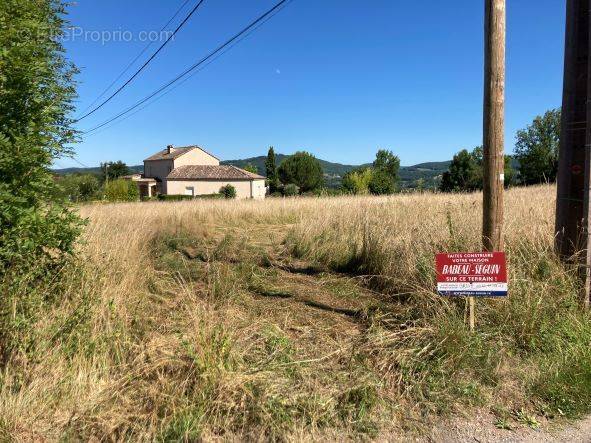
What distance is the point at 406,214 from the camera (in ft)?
24.8

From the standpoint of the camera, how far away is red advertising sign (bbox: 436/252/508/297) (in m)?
3.41

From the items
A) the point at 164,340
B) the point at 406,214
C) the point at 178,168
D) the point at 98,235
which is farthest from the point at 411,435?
the point at 178,168

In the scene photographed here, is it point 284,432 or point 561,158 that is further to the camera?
point 561,158

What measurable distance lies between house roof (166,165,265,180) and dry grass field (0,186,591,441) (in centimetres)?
5708

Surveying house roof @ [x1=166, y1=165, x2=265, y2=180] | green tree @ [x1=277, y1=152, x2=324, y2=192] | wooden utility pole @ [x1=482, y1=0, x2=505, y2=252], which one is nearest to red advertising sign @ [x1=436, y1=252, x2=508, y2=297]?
wooden utility pole @ [x1=482, y1=0, x2=505, y2=252]

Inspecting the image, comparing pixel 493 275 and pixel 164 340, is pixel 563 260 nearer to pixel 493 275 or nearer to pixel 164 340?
pixel 493 275

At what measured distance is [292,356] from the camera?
314 cm

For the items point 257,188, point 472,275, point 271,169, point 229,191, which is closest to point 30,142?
point 472,275

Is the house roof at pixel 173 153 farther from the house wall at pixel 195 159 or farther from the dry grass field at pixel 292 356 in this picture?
the dry grass field at pixel 292 356

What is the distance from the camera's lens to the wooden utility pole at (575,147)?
3998mm

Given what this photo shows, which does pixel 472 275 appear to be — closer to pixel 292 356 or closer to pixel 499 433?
pixel 499 433

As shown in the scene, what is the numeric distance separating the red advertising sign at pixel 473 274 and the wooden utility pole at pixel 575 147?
1.14 meters

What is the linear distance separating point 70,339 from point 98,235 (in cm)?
252

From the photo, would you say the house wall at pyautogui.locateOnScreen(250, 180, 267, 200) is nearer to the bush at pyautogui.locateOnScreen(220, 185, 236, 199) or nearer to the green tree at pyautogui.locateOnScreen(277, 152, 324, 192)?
the bush at pyautogui.locateOnScreen(220, 185, 236, 199)
